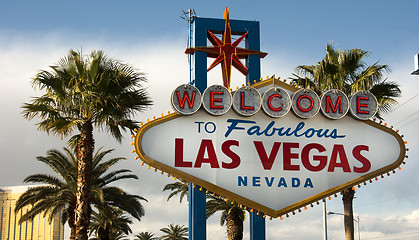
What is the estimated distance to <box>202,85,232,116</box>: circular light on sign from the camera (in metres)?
18.9

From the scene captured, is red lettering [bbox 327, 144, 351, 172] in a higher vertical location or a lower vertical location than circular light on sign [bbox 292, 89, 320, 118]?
lower

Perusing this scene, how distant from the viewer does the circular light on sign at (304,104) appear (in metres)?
19.6

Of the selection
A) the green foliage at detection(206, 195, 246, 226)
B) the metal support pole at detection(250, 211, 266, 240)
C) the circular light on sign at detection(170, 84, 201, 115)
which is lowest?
the metal support pole at detection(250, 211, 266, 240)

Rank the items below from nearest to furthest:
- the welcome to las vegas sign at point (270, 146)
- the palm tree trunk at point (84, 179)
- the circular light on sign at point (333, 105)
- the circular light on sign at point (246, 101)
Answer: the welcome to las vegas sign at point (270, 146), the circular light on sign at point (246, 101), the circular light on sign at point (333, 105), the palm tree trunk at point (84, 179)

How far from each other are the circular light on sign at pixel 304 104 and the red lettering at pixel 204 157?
10.2ft

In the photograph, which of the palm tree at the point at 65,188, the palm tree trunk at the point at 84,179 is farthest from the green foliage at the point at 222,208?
the palm tree trunk at the point at 84,179

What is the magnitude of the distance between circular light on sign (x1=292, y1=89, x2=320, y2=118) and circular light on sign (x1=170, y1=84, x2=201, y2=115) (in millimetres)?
3279

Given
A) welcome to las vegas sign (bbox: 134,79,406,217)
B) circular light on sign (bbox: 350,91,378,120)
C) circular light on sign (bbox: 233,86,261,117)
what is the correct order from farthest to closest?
circular light on sign (bbox: 350,91,378,120)
circular light on sign (bbox: 233,86,261,117)
welcome to las vegas sign (bbox: 134,79,406,217)

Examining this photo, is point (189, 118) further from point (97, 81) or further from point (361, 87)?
point (361, 87)

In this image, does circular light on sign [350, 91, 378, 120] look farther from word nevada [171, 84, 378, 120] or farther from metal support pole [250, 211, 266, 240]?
metal support pole [250, 211, 266, 240]

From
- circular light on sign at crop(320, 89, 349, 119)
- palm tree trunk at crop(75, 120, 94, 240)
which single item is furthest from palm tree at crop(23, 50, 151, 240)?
circular light on sign at crop(320, 89, 349, 119)

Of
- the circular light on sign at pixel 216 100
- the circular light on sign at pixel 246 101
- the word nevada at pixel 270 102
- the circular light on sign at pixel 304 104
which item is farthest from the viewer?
the circular light on sign at pixel 304 104

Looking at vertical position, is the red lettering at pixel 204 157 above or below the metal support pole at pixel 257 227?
above

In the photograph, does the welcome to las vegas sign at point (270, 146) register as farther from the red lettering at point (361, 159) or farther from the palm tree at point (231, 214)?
the palm tree at point (231, 214)
